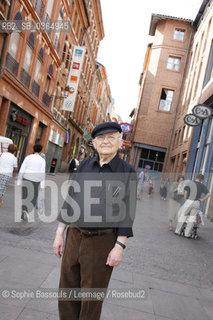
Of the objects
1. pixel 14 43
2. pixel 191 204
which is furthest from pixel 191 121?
pixel 14 43

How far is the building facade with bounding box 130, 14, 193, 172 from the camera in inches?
1233

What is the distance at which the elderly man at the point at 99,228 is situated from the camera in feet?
8.34

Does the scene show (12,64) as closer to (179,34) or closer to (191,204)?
(191,204)

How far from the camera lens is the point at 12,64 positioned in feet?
51.9

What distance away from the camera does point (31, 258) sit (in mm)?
4762

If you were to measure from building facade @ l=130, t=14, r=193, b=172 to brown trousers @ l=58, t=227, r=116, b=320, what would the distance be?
29.0 metres

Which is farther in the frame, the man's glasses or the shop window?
the shop window

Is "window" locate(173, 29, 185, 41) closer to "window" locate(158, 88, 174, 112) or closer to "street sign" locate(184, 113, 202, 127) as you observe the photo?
"window" locate(158, 88, 174, 112)

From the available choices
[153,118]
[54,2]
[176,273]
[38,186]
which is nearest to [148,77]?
[153,118]

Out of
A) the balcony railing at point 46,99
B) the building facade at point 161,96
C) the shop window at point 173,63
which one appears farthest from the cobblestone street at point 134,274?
the shop window at point 173,63

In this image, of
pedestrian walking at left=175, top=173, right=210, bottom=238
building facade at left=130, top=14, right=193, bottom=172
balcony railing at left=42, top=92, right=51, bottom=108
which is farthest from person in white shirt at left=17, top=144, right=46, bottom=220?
building facade at left=130, top=14, right=193, bottom=172

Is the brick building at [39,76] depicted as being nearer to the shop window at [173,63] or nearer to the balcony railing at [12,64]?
the balcony railing at [12,64]

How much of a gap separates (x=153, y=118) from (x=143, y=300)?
93.6 ft

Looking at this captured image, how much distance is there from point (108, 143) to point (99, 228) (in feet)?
2.28
